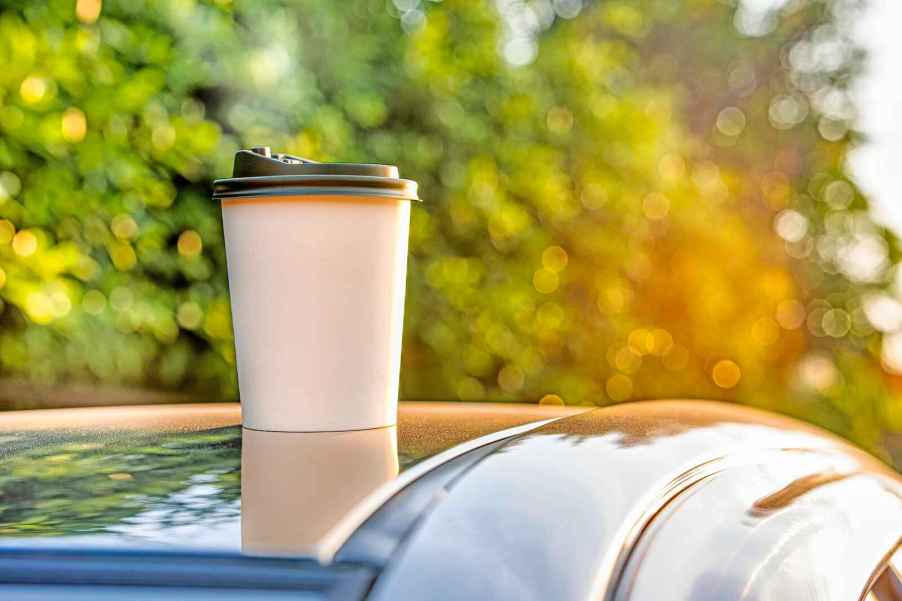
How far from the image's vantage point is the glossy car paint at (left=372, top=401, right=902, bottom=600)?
0.72m

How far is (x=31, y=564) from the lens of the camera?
0.71 m

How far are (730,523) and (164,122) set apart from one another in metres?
2.53

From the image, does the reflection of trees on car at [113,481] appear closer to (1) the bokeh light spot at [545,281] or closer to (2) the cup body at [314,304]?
(2) the cup body at [314,304]

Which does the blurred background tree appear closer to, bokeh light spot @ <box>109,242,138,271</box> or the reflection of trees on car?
bokeh light spot @ <box>109,242,138,271</box>

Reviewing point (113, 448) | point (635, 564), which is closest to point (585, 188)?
point (113, 448)

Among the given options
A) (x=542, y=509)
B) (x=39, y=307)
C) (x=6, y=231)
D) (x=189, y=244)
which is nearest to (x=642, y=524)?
(x=542, y=509)

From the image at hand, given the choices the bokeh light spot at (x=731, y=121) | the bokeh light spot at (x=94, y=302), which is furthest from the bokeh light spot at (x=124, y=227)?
the bokeh light spot at (x=731, y=121)

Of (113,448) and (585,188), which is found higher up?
(585,188)

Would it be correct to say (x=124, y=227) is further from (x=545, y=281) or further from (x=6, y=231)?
(x=545, y=281)

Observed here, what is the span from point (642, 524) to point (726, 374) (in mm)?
4431

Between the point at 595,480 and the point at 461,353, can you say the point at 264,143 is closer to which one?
the point at 461,353

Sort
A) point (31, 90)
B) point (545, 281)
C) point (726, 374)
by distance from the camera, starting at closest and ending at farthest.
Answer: point (31, 90)
point (545, 281)
point (726, 374)

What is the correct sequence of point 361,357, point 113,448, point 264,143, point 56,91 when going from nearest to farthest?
point 113,448 < point 361,357 < point 56,91 < point 264,143

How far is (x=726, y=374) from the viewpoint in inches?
201
